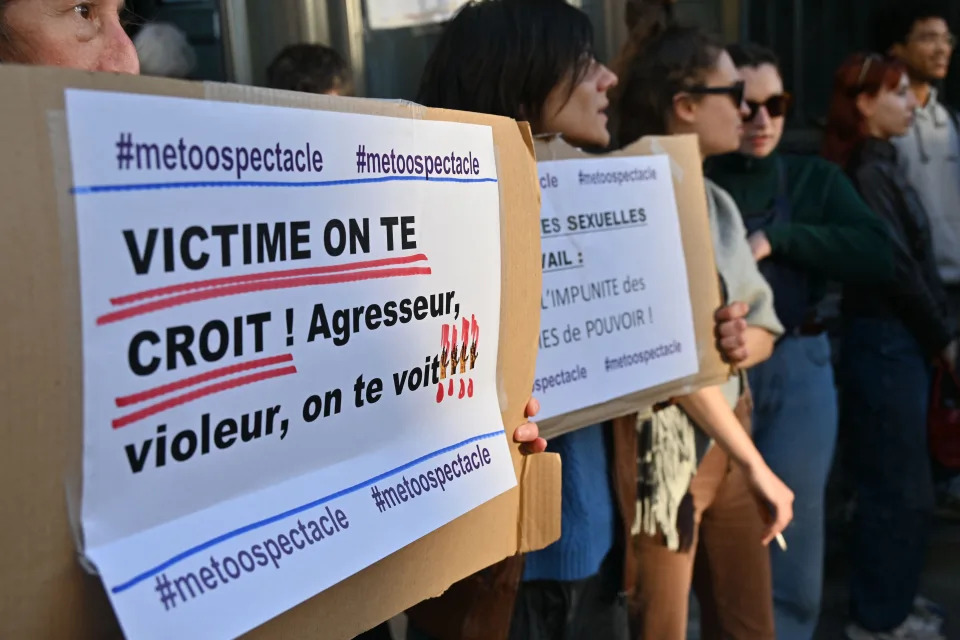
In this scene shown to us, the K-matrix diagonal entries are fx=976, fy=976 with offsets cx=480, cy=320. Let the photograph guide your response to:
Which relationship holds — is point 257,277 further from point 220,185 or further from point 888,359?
point 888,359

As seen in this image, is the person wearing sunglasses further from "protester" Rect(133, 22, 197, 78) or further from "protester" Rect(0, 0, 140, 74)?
"protester" Rect(0, 0, 140, 74)

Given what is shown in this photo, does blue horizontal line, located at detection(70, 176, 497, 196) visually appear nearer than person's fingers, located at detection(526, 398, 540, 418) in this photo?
Yes

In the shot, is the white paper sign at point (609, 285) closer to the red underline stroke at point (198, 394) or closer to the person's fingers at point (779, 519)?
the person's fingers at point (779, 519)

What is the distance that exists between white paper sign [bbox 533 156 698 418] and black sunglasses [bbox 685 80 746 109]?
50 centimetres

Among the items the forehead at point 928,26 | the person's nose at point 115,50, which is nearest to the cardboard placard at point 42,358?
the person's nose at point 115,50

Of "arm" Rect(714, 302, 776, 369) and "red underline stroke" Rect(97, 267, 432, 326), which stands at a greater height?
"red underline stroke" Rect(97, 267, 432, 326)

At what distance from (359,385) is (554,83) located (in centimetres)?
84

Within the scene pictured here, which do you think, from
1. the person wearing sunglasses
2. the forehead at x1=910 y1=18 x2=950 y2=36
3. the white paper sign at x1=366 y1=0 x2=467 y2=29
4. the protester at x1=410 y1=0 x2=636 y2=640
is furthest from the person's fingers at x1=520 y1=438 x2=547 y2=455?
the forehead at x1=910 y1=18 x2=950 y2=36

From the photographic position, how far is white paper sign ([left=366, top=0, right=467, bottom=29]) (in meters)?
3.26

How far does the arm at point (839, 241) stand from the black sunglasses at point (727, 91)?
0.36 metres

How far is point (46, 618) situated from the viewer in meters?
0.73

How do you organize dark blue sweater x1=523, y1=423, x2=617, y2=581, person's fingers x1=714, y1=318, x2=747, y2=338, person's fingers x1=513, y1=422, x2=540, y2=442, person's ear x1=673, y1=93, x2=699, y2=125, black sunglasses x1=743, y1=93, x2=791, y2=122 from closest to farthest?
person's fingers x1=513, y1=422, x2=540, y2=442 → dark blue sweater x1=523, y1=423, x2=617, y2=581 → person's fingers x1=714, y1=318, x2=747, y2=338 → person's ear x1=673, y1=93, x2=699, y2=125 → black sunglasses x1=743, y1=93, x2=791, y2=122

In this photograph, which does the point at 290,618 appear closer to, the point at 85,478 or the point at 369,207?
the point at 85,478

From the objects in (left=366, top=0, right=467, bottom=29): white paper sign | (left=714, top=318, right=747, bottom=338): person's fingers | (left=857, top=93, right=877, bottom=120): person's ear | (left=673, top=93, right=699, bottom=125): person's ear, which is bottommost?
(left=714, top=318, right=747, bottom=338): person's fingers
